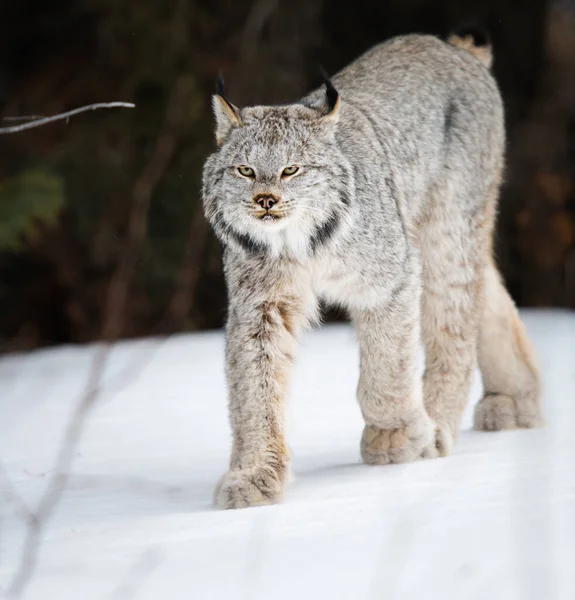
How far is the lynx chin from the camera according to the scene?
4145mm

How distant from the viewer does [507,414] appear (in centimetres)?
520

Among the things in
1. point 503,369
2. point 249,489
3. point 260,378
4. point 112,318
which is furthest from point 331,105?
point 112,318

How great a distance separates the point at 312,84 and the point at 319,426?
5123 mm

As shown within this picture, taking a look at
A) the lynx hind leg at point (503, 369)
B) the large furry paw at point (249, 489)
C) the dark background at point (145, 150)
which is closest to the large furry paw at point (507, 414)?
the lynx hind leg at point (503, 369)

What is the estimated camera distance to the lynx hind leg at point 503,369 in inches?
206

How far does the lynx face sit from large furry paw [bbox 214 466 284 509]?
774 mm

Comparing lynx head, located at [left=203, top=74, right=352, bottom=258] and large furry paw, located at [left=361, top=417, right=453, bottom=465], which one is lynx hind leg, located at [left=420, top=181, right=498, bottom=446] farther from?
lynx head, located at [left=203, top=74, right=352, bottom=258]

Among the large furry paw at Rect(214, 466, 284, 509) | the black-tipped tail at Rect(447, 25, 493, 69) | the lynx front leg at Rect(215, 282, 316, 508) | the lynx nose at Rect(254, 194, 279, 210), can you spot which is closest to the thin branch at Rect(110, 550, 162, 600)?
the large furry paw at Rect(214, 466, 284, 509)

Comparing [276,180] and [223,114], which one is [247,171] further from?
[223,114]

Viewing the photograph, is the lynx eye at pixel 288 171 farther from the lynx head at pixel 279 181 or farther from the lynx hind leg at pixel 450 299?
the lynx hind leg at pixel 450 299

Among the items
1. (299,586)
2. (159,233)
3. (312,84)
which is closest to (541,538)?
(299,586)

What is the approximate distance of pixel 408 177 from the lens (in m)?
4.87

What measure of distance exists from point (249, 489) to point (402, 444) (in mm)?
802

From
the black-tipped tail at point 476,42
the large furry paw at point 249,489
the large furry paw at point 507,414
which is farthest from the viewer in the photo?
the black-tipped tail at point 476,42
